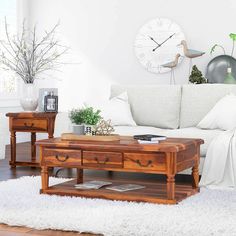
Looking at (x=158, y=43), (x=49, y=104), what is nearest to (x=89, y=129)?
(x=49, y=104)

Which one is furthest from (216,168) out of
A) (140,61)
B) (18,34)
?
(18,34)

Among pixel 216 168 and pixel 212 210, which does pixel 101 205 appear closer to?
pixel 212 210

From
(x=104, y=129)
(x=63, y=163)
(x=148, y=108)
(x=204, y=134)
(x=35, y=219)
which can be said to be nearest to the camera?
(x=35, y=219)

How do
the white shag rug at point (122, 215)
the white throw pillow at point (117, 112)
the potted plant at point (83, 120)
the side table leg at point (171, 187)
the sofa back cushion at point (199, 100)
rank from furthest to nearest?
1. the white throw pillow at point (117, 112)
2. the sofa back cushion at point (199, 100)
3. the potted plant at point (83, 120)
4. the side table leg at point (171, 187)
5. the white shag rug at point (122, 215)

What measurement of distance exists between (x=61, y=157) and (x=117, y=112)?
61.2 inches

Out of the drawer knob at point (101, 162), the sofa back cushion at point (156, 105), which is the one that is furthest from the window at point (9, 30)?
the drawer knob at point (101, 162)

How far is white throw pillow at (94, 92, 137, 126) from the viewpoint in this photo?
561 centimetres

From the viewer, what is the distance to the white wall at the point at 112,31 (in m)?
7.12

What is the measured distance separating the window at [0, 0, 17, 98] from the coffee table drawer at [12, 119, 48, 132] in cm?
193

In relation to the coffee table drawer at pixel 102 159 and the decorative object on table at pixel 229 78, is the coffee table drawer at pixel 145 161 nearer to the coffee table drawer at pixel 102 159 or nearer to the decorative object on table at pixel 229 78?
the coffee table drawer at pixel 102 159

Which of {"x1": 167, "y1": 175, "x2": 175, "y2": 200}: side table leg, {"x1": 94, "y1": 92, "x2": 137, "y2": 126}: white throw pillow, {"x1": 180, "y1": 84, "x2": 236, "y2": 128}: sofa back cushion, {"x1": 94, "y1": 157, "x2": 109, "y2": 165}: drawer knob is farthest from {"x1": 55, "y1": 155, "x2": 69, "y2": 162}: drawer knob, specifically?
{"x1": 180, "y1": 84, "x2": 236, "y2": 128}: sofa back cushion

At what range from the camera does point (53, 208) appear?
3.72 metres

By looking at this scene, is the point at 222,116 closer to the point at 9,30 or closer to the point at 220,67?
the point at 220,67

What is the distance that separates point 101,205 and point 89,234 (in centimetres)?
62
